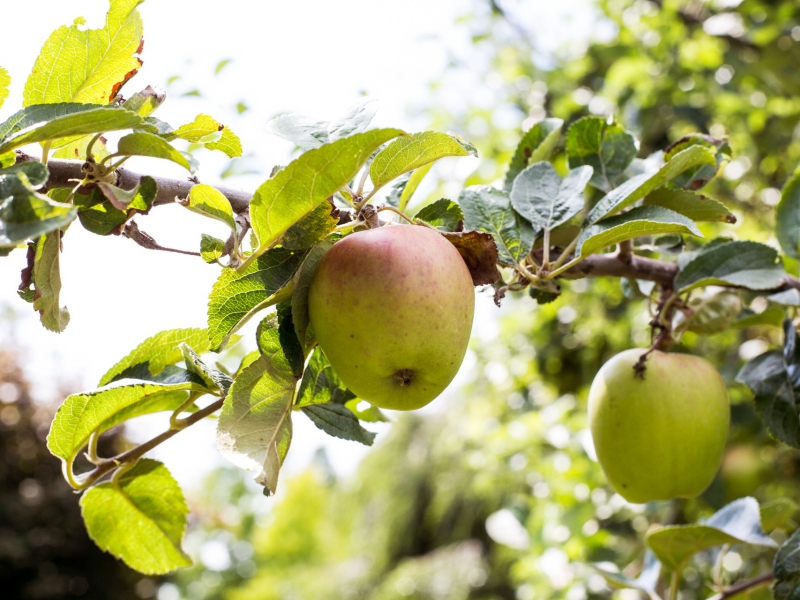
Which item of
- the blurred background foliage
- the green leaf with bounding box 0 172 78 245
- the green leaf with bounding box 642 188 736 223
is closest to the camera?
the green leaf with bounding box 0 172 78 245

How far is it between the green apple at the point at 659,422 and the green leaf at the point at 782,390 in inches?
1.9

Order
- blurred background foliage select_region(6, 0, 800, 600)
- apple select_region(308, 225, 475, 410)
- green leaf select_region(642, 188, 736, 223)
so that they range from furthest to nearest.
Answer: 1. blurred background foliage select_region(6, 0, 800, 600)
2. green leaf select_region(642, 188, 736, 223)
3. apple select_region(308, 225, 475, 410)

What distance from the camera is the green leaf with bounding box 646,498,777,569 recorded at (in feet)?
2.41

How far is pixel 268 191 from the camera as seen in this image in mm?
421

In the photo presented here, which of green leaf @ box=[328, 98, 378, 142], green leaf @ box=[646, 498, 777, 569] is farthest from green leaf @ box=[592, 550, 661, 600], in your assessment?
green leaf @ box=[328, 98, 378, 142]

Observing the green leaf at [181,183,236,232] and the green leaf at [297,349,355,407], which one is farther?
the green leaf at [297,349,355,407]

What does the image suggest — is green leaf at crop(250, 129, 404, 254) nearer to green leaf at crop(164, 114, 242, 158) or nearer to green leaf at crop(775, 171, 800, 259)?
green leaf at crop(164, 114, 242, 158)

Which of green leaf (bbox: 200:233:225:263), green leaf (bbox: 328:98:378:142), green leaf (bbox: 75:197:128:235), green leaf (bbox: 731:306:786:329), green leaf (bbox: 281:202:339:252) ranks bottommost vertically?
green leaf (bbox: 731:306:786:329)

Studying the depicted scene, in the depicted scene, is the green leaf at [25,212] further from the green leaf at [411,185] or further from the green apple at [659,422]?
the green apple at [659,422]

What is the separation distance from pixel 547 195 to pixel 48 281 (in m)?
0.44

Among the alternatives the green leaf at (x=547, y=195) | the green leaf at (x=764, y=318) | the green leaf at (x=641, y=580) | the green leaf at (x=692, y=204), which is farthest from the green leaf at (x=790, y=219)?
the green leaf at (x=641, y=580)

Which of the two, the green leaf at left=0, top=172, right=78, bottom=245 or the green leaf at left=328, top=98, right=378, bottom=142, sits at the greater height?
the green leaf at left=0, top=172, right=78, bottom=245

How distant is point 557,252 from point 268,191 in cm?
41

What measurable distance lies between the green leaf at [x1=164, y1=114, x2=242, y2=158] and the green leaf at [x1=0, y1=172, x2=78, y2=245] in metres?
0.12
